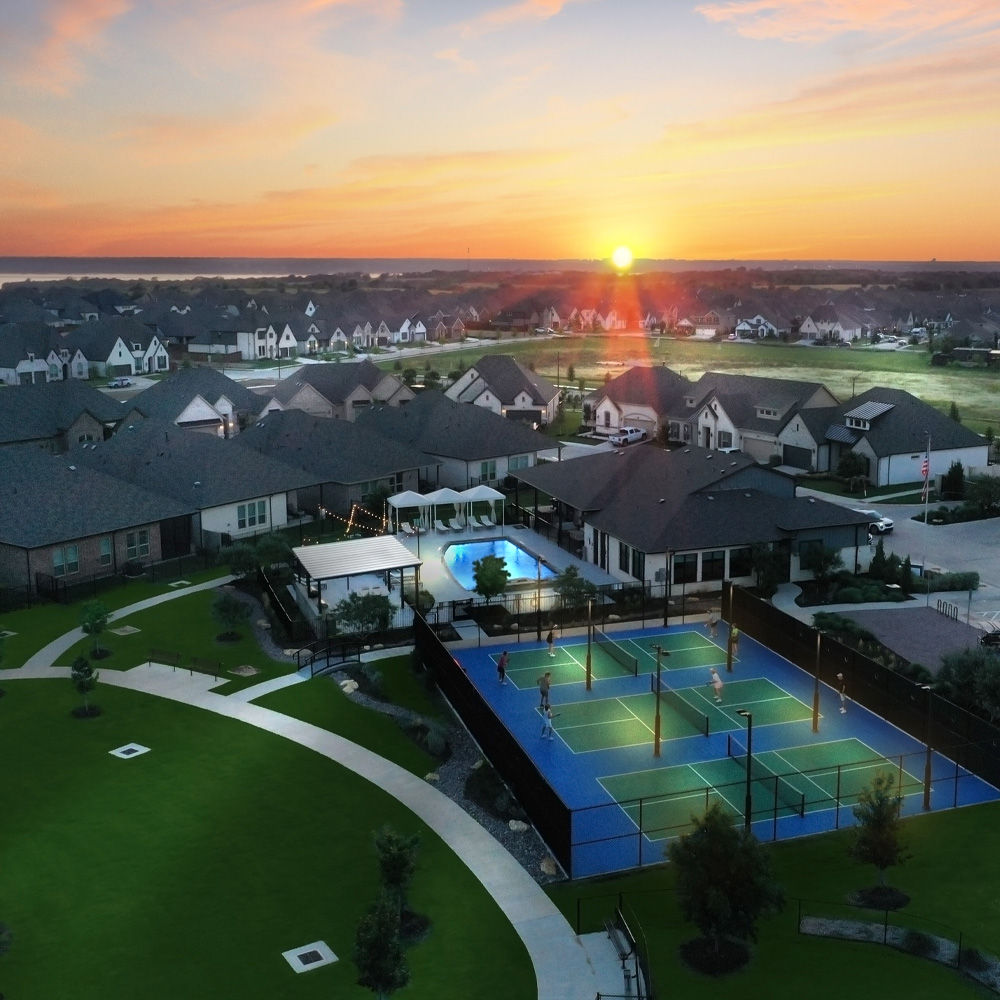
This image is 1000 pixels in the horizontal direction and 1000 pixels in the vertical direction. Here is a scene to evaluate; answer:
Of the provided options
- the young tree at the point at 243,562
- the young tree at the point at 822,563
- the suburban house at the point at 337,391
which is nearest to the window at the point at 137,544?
the young tree at the point at 243,562

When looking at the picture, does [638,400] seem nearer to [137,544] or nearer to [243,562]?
[243,562]

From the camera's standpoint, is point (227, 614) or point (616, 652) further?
point (616, 652)

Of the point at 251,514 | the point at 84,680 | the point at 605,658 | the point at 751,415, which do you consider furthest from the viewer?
the point at 751,415

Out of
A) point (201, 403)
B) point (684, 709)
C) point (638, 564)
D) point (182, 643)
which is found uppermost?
point (201, 403)

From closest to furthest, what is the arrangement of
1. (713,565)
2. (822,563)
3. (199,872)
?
(199,872), (822,563), (713,565)

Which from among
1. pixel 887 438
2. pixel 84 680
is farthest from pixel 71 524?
pixel 887 438

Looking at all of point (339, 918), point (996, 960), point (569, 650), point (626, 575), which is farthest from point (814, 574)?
point (339, 918)
